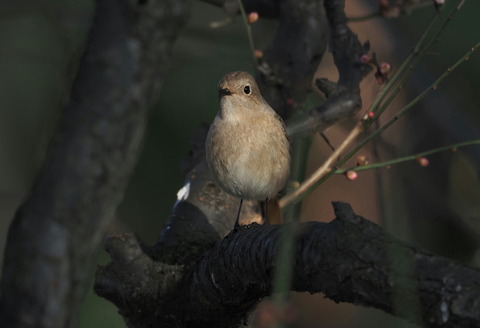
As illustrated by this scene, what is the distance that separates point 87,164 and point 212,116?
13.4ft

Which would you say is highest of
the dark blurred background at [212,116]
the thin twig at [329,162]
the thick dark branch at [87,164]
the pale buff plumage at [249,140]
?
the dark blurred background at [212,116]

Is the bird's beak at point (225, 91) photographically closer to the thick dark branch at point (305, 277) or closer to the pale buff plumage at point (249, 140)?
the pale buff plumage at point (249, 140)

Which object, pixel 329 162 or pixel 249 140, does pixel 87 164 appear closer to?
pixel 329 162

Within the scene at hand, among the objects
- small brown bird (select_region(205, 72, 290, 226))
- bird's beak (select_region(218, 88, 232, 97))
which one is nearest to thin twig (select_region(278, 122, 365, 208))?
small brown bird (select_region(205, 72, 290, 226))

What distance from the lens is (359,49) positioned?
12.5ft

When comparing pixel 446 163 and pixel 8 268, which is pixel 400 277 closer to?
pixel 8 268

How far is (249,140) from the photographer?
4.08 meters

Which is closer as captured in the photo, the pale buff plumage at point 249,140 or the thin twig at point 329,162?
the thin twig at point 329,162

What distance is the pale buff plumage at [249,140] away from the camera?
13.1ft

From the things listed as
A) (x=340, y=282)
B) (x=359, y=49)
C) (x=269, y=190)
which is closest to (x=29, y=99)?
(x=269, y=190)

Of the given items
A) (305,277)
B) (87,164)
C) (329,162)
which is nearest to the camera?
(87,164)

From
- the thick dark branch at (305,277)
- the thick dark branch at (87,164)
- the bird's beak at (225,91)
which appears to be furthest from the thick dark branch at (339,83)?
the thick dark branch at (87,164)

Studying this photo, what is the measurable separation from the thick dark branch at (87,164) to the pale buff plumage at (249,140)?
2378 millimetres

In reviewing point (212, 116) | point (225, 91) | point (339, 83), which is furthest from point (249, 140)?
point (212, 116)
